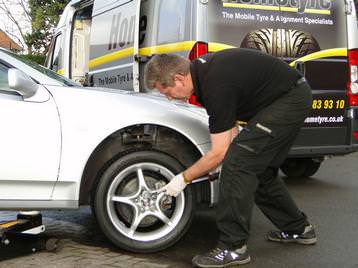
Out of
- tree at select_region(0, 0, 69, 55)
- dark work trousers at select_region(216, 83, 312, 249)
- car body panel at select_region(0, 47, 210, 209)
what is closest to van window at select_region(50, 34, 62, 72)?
car body panel at select_region(0, 47, 210, 209)

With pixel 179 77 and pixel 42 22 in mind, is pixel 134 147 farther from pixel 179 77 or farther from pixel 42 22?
pixel 42 22

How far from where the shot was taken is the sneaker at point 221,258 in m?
3.77

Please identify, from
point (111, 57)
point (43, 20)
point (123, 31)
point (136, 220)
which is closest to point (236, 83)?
point (136, 220)

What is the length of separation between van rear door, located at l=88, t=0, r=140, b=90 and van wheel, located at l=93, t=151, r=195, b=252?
264 centimetres

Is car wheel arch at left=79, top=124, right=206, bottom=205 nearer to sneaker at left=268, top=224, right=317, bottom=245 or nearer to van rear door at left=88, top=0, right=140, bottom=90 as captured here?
sneaker at left=268, top=224, right=317, bottom=245

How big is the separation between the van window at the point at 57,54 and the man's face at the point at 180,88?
21.1 feet

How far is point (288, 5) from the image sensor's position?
19.4 feet

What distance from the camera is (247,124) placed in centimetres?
385

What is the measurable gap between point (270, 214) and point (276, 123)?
0.88 m

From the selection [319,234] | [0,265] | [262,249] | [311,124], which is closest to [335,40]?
[311,124]

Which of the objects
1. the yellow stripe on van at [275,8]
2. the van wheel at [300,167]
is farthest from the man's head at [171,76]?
the van wheel at [300,167]

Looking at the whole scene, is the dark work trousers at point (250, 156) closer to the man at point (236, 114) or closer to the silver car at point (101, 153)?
the man at point (236, 114)

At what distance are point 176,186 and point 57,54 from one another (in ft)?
23.0

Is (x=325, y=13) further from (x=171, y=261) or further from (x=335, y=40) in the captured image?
(x=171, y=261)
